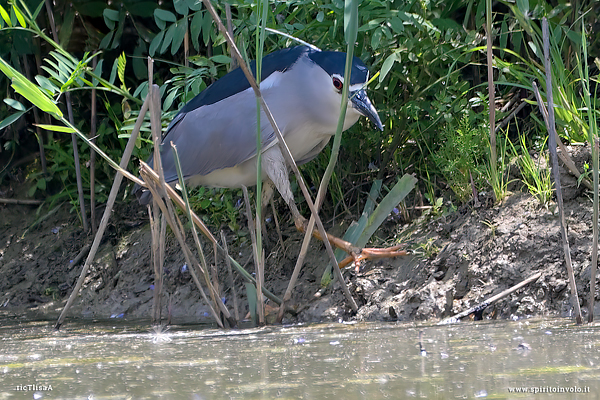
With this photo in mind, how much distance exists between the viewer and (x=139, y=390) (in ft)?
5.09

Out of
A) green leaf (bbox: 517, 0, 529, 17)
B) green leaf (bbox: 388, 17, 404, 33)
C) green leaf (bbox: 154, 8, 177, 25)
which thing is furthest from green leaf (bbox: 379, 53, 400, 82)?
green leaf (bbox: 154, 8, 177, 25)

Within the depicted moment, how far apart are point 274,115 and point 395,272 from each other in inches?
40.2

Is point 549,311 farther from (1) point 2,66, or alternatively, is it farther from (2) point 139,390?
(1) point 2,66

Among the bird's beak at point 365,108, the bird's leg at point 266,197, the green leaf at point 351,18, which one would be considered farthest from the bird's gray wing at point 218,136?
the green leaf at point 351,18

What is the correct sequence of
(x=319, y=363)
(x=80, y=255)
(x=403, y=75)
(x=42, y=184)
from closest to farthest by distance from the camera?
(x=319, y=363) → (x=403, y=75) → (x=80, y=255) → (x=42, y=184)

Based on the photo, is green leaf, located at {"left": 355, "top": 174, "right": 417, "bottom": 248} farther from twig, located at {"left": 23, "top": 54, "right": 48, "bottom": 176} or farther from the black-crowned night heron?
twig, located at {"left": 23, "top": 54, "right": 48, "bottom": 176}

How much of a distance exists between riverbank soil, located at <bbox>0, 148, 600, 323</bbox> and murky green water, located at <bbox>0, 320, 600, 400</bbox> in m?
0.35

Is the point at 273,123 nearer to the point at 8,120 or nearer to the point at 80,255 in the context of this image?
the point at 8,120

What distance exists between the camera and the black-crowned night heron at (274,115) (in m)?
3.44

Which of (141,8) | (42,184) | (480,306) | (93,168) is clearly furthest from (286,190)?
(42,184)

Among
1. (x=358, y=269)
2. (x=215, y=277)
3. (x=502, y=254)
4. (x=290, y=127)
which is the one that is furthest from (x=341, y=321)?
(x=290, y=127)

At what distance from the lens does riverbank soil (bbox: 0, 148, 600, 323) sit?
2.76 meters

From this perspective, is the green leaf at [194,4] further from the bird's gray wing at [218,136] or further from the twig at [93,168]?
the twig at [93,168]

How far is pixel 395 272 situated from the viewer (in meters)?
3.16
